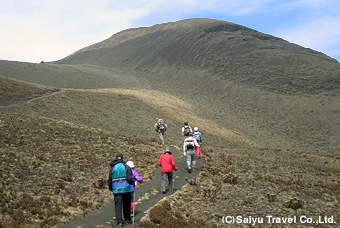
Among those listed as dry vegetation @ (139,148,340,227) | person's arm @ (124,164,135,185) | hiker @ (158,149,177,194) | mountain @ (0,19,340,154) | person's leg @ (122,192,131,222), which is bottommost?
dry vegetation @ (139,148,340,227)

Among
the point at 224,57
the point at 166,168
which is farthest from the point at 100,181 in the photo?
the point at 224,57

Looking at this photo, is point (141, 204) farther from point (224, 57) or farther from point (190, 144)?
point (224, 57)

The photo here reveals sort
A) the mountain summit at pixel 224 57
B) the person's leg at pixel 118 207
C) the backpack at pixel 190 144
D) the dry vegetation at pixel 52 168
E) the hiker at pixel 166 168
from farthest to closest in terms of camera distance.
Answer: the mountain summit at pixel 224 57
the backpack at pixel 190 144
the hiker at pixel 166 168
the dry vegetation at pixel 52 168
the person's leg at pixel 118 207

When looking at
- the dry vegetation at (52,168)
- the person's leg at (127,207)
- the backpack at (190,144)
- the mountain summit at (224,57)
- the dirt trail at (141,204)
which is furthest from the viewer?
the mountain summit at (224,57)

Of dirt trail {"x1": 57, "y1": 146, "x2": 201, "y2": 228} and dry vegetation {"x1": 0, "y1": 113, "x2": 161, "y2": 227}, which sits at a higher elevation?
dry vegetation {"x1": 0, "y1": 113, "x2": 161, "y2": 227}

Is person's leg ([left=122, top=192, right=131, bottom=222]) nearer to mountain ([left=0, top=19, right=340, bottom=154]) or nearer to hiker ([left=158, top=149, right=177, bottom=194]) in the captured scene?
hiker ([left=158, top=149, right=177, bottom=194])

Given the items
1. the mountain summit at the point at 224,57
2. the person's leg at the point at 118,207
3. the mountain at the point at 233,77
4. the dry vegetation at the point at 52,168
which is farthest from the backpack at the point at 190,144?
the mountain summit at the point at 224,57

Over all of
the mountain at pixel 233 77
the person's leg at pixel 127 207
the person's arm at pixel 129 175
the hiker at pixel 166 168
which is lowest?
the person's leg at pixel 127 207

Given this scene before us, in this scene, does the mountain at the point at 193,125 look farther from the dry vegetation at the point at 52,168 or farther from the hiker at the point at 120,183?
the hiker at the point at 120,183

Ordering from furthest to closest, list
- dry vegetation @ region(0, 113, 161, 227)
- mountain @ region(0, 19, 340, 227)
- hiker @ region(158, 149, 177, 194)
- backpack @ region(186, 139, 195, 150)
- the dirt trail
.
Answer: backpack @ region(186, 139, 195, 150) → hiker @ region(158, 149, 177, 194) → mountain @ region(0, 19, 340, 227) → dry vegetation @ region(0, 113, 161, 227) → the dirt trail

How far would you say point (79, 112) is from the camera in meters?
39.0

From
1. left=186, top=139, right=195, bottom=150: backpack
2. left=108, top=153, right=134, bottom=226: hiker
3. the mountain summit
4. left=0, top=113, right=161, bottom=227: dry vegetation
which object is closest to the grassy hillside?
left=0, top=113, right=161, bottom=227: dry vegetation

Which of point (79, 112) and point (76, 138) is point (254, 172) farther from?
point (79, 112)

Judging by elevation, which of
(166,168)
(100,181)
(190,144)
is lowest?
(100,181)
